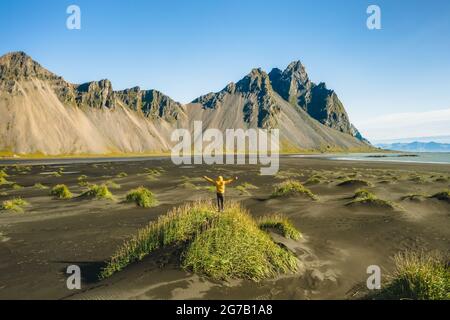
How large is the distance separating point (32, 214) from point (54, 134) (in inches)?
5438

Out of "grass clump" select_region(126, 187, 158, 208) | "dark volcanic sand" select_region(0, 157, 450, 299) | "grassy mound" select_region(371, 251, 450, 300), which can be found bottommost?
"dark volcanic sand" select_region(0, 157, 450, 299)

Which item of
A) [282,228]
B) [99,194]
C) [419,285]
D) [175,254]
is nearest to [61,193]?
[99,194]

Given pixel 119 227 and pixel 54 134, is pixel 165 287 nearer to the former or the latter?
pixel 119 227

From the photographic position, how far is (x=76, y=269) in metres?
11.1

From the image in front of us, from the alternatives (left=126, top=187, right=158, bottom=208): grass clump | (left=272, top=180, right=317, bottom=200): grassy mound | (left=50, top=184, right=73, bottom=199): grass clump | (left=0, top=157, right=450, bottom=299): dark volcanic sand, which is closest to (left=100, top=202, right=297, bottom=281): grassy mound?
(left=0, top=157, right=450, bottom=299): dark volcanic sand

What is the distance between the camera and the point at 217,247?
9.92 metres

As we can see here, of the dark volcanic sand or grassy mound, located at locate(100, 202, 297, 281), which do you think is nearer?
the dark volcanic sand

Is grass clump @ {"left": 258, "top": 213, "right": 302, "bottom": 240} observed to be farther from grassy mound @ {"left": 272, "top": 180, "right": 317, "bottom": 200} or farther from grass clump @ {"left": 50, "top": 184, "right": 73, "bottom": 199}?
grass clump @ {"left": 50, "top": 184, "right": 73, "bottom": 199}

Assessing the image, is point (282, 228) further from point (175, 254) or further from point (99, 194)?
point (99, 194)

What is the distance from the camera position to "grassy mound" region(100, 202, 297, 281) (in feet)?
31.3

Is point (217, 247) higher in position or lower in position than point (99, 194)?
higher

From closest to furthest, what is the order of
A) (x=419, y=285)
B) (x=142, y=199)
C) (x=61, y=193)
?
(x=419, y=285)
(x=142, y=199)
(x=61, y=193)

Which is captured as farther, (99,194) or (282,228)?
(99,194)
